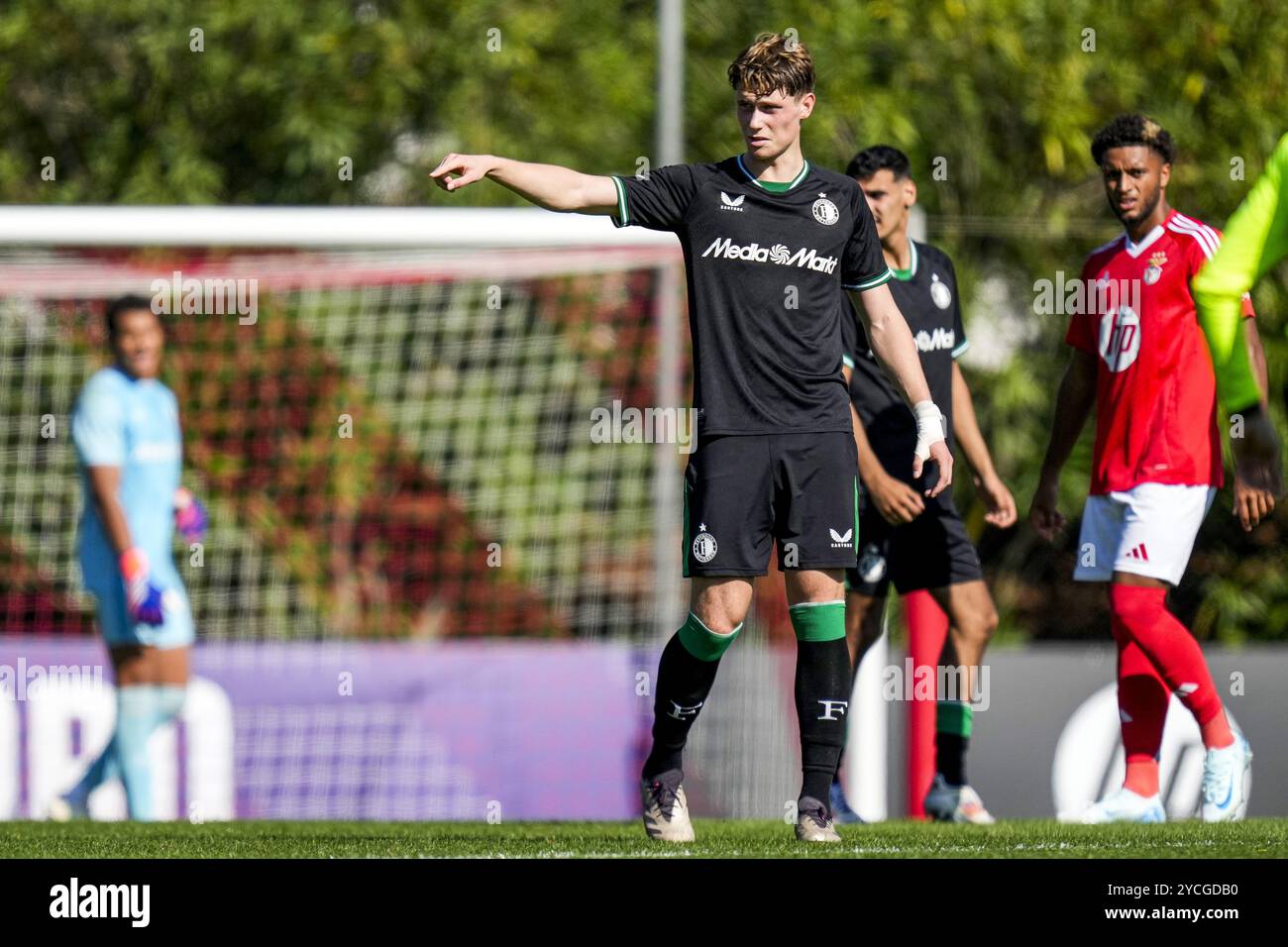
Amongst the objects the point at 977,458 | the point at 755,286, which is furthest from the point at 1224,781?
the point at 755,286

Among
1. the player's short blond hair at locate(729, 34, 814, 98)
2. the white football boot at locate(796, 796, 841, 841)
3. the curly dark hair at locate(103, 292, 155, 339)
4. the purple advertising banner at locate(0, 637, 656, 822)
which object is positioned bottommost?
the purple advertising banner at locate(0, 637, 656, 822)

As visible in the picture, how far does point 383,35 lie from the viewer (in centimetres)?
1541

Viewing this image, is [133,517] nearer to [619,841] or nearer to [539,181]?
[619,841]

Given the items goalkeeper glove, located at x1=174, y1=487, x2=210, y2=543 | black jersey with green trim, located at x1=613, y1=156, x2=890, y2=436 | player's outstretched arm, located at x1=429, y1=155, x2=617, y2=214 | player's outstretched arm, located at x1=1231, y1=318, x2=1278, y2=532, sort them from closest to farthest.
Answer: player's outstretched arm, located at x1=429, y1=155, x2=617, y2=214 < black jersey with green trim, located at x1=613, y1=156, x2=890, y2=436 < player's outstretched arm, located at x1=1231, y1=318, x2=1278, y2=532 < goalkeeper glove, located at x1=174, y1=487, x2=210, y2=543

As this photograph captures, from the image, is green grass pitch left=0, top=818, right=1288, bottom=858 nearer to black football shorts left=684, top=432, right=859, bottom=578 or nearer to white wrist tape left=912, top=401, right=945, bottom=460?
black football shorts left=684, top=432, right=859, bottom=578

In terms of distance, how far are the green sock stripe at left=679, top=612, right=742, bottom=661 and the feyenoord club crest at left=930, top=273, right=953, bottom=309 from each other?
7.17 feet

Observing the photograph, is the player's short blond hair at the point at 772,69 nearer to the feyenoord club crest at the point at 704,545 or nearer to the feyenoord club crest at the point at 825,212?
the feyenoord club crest at the point at 825,212

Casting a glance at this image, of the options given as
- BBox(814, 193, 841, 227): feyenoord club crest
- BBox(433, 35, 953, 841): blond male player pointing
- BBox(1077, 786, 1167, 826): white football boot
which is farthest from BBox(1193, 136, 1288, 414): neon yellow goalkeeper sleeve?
BBox(1077, 786, 1167, 826): white football boot

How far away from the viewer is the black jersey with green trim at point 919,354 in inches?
303

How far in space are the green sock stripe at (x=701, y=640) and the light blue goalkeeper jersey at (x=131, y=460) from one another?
4.61 metres

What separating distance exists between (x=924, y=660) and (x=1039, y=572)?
7638mm

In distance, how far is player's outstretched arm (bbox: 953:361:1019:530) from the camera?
7.89 meters
